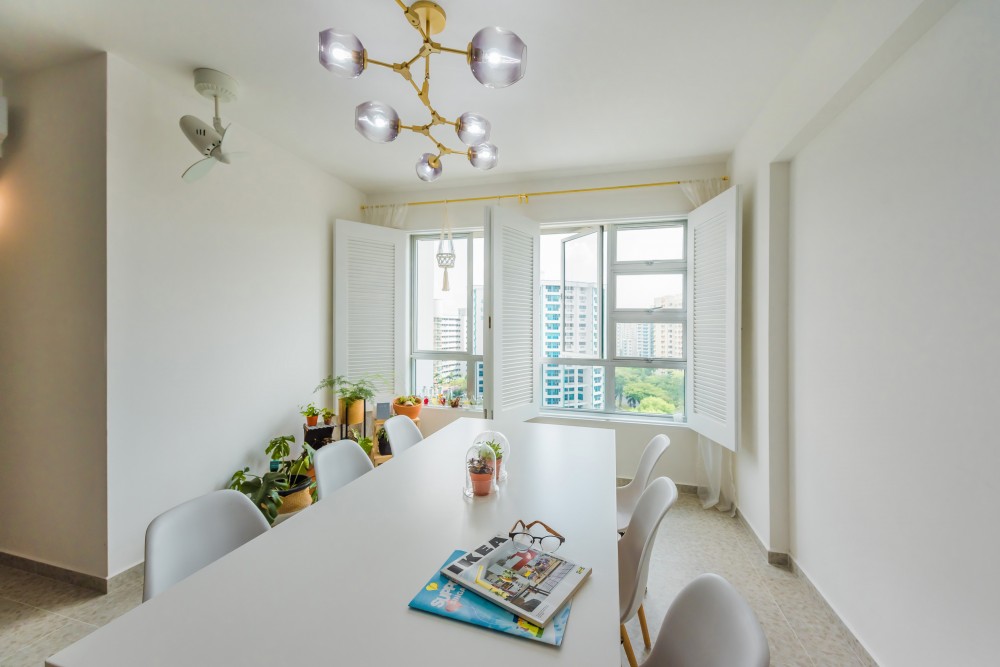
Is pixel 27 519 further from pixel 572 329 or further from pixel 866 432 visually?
pixel 866 432

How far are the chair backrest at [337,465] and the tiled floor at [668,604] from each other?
1178mm

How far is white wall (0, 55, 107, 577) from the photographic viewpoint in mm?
2072

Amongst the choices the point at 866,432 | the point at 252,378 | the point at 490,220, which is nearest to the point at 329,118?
the point at 490,220

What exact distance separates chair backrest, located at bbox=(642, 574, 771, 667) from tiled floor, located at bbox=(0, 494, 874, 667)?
40.9 inches

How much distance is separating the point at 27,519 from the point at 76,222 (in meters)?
1.62

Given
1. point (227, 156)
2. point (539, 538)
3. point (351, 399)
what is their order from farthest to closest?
1. point (351, 399)
2. point (227, 156)
3. point (539, 538)

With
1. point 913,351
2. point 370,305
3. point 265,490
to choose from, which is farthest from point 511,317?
point 913,351

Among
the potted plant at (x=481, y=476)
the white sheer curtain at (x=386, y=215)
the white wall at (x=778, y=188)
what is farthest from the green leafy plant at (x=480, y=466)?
the white sheer curtain at (x=386, y=215)

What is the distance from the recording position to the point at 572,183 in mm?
3633

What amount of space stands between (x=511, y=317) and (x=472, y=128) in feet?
6.46

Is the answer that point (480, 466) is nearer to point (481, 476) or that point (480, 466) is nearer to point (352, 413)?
point (481, 476)

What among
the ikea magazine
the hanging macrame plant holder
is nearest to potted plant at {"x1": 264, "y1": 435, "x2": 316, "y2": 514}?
the hanging macrame plant holder

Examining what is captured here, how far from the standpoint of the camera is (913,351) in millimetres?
1418

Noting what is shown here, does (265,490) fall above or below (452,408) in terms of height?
below
